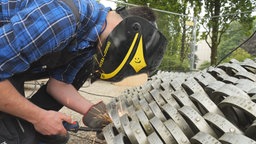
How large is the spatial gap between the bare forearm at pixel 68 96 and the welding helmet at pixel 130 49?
49 centimetres

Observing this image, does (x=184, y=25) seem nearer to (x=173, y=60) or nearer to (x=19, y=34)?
(x=173, y=60)

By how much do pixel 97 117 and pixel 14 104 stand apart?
2.08ft

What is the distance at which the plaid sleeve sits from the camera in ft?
4.71

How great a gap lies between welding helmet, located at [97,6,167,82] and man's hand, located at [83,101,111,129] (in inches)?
12.2

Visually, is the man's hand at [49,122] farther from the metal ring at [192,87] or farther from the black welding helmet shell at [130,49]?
the metal ring at [192,87]

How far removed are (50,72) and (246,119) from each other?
5.24 feet

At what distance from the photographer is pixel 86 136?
2938mm

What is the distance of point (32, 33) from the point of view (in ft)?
4.72

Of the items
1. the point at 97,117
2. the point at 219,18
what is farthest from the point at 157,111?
the point at 219,18

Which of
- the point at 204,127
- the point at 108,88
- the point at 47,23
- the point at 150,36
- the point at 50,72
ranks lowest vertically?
the point at 108,88

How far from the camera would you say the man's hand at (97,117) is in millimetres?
2048

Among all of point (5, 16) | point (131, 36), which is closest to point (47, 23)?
point (5, 16)

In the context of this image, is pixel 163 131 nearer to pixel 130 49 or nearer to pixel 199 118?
pixel 199 118

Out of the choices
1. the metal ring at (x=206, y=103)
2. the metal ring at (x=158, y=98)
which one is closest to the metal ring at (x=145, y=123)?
the metal ring at (x=158, y=98)
